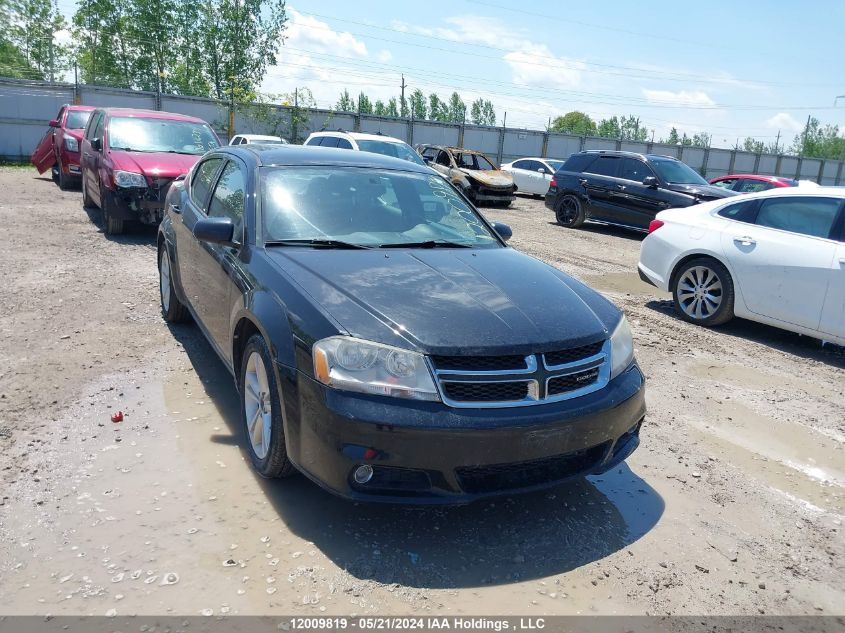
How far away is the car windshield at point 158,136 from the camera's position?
392 inches

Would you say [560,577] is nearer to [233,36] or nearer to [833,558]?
[833,558]

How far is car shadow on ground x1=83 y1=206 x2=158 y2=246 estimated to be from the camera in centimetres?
953

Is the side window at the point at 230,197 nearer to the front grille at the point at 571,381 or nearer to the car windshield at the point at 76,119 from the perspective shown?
the front grille at the point at 571,381

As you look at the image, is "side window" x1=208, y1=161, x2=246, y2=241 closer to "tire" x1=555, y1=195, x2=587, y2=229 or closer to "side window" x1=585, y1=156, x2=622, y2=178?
"side window" x1=585, y1=156, x2=622, y2=178

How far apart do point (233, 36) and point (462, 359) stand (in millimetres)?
38268

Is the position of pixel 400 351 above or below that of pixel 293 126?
below

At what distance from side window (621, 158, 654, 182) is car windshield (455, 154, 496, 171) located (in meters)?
6.30

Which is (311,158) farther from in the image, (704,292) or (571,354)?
(704,292)

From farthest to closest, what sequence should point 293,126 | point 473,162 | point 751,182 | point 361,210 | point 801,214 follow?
point 293,126 → point 473,162 → point 751,182 → point 801,214 → point 361,210

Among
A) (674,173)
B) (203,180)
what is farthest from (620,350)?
(674,173)

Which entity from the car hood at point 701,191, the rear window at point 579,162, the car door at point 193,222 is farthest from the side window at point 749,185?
the car door at point 193,222

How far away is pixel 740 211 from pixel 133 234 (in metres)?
8.23

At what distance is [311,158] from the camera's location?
4.54 metres

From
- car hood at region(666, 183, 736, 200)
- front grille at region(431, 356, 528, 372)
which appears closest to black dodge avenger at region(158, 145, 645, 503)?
front grille at region(431, 356, 528, 372)
